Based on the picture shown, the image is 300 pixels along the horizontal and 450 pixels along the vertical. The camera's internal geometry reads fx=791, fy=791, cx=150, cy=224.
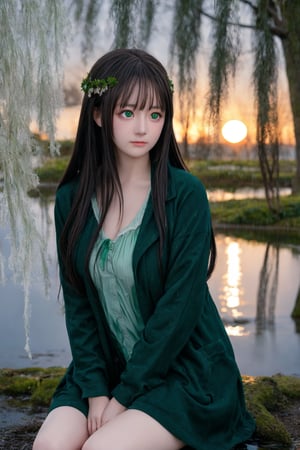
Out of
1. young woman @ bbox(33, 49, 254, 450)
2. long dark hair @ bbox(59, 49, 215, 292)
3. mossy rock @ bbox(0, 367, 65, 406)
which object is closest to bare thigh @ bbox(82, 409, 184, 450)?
young woman @ bbox(33, 49, 254, 450)

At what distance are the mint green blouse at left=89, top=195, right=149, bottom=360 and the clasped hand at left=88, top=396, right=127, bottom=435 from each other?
122 millimetres

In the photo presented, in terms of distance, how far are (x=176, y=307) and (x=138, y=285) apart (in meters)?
0.10

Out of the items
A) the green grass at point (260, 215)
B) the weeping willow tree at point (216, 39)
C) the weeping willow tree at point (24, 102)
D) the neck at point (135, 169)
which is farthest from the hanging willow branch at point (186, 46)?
the green grass at point (260, 215)

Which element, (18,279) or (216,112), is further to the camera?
(216,112)

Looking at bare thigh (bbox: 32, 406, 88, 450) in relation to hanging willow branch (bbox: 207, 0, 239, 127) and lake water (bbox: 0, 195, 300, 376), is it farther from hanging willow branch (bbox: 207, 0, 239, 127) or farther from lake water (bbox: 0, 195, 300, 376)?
hanging willow branch (bbox: 207, 0, 239, 127)

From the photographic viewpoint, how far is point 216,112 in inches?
171

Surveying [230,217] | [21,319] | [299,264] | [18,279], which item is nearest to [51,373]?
[18,279]

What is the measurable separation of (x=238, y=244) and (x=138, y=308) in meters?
5.43

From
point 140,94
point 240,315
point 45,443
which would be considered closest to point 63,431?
point 45,443

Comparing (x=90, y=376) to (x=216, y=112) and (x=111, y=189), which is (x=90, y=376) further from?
(x=216, y=112)

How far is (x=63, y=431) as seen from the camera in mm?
1644

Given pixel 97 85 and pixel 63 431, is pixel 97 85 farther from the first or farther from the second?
pixel 63 431

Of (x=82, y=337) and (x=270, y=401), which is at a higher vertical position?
(x=82, y=337)

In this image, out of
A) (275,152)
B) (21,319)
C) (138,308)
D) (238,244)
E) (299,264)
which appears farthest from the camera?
(238,244)
